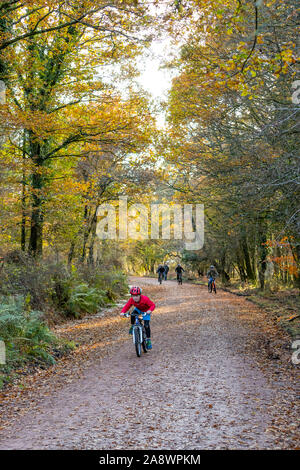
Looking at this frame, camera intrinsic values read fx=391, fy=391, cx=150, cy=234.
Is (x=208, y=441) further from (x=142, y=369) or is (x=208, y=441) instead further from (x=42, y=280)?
(x=42, y=280)

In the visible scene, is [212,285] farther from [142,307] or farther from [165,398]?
[165,398]

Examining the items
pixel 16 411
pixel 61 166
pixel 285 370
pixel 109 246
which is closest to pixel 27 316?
pixel 16 411

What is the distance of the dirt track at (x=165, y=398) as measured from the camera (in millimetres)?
5031

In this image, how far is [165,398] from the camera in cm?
655

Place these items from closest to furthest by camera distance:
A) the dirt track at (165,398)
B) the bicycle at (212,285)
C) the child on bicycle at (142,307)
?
the dirt track at (165,398)
the child on bicycle at (142,307)
the bicycle at (212,285)

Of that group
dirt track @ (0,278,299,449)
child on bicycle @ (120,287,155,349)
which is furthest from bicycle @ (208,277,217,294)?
child on bicycle @ (120,287,155,349)

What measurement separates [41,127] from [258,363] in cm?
917

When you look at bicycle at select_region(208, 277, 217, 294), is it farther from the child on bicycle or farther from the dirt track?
the child on bicycle

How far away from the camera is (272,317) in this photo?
48.2 ft

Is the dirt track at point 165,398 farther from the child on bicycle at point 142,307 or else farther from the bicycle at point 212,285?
the bicycle at point 212,285

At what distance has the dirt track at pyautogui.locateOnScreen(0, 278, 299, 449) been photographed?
16.5ft

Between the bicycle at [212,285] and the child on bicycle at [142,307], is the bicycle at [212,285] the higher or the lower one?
the lower one

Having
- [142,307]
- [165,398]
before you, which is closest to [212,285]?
[142,307]

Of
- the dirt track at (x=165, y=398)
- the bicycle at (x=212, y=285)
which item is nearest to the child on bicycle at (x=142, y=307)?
the dirt track at (x=165, y=398)
